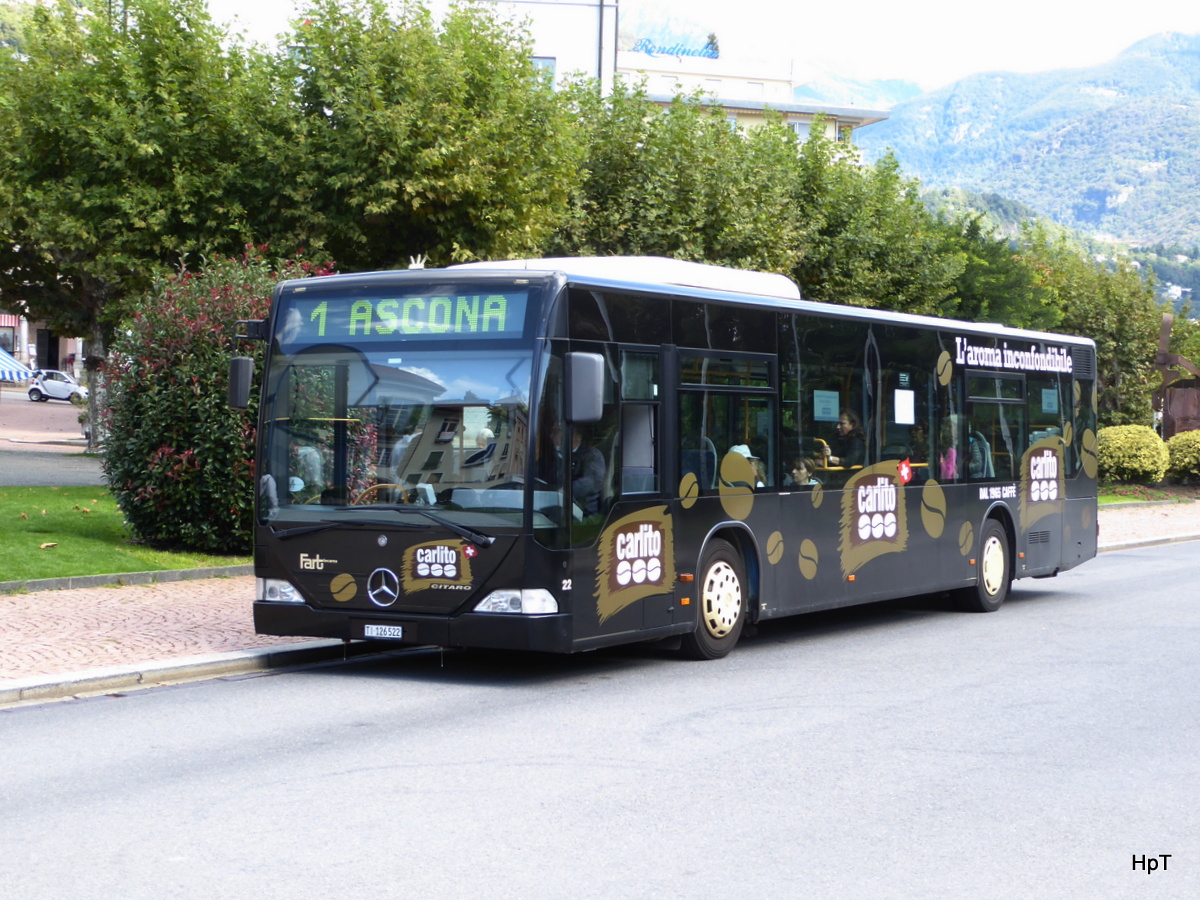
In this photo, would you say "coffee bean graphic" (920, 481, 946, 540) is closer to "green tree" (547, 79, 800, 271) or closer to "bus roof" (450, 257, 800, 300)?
"bus roof" (450, 257, 800, 300)

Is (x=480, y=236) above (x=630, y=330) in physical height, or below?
above

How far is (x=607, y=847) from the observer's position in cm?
588

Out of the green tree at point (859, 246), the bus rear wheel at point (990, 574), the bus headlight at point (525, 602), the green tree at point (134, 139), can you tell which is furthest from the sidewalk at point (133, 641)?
the green tree at point (859, 246)

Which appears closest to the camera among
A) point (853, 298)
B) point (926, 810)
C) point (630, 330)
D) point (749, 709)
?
point (926, 810)

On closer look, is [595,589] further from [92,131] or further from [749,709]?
[92,131]

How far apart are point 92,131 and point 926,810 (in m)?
20.6

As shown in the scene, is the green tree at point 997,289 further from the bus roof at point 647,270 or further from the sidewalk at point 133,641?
the sidewalk at point 133,641

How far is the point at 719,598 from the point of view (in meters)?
11.4

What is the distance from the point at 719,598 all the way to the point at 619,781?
4.41 meters

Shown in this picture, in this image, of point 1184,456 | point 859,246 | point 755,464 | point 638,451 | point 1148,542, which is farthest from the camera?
point 1184,456

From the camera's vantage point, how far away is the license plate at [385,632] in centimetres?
1008

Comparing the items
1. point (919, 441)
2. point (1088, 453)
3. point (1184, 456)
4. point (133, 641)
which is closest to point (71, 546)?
point (133, 641)

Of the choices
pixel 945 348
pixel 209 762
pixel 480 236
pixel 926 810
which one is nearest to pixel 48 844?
pixel 209 762

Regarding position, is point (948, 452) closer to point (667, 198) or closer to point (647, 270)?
point (647, 270)
